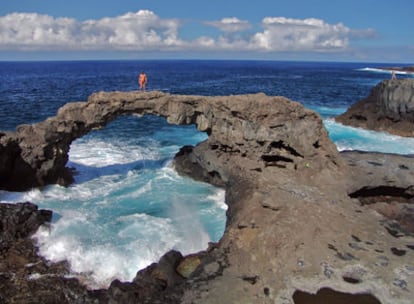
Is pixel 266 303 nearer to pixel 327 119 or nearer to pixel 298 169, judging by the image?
pixel 298 169

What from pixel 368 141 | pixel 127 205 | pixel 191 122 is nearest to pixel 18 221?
pixel 127 205

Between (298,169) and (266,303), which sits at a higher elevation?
(298,169)

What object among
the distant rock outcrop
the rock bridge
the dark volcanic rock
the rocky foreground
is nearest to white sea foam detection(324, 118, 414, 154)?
the distant rock outcrop

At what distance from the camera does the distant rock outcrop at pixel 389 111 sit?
156 feet

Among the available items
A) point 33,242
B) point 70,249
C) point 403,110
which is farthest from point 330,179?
point 403,110

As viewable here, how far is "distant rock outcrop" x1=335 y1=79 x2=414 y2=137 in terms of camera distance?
47656 millimetres

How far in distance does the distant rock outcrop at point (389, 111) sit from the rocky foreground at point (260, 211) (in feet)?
76.8

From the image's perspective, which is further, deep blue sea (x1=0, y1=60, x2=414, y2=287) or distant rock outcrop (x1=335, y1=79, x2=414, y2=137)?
distant rock outcrop (x1=335, y1=79, x2=414, y2=137)

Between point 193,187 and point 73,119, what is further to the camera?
point 193,187

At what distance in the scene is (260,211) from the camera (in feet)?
61.9

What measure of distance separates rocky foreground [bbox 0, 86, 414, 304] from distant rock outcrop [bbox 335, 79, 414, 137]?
2340 centimetres

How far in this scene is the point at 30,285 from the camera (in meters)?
16.7

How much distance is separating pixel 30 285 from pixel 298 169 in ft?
49.0

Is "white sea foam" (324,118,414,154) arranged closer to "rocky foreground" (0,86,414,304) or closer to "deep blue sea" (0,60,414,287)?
"deep blue sea" (0,60,414,287)
